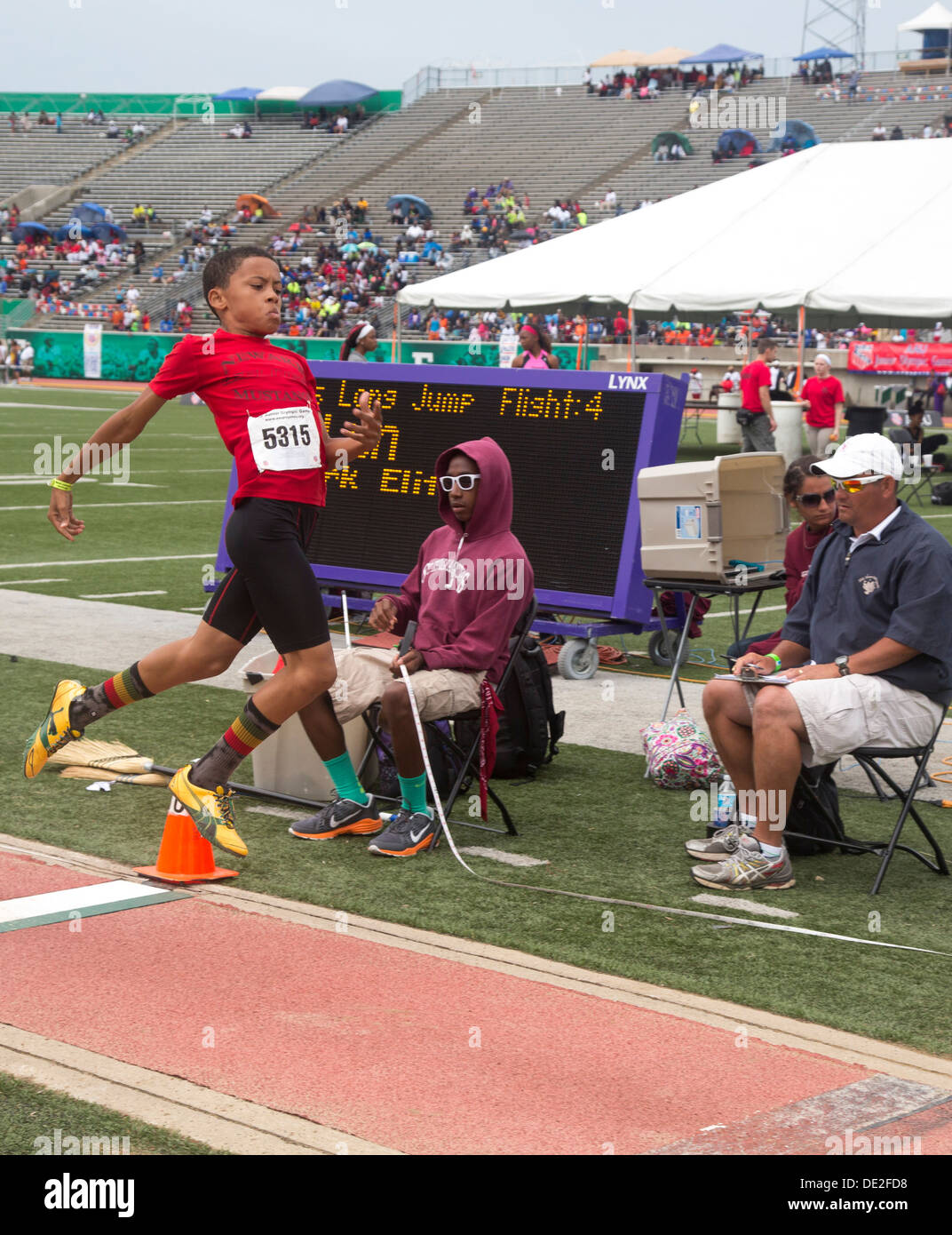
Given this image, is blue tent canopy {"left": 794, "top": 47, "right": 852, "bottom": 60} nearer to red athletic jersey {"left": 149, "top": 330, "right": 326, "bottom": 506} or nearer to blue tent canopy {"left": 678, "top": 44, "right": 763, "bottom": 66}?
blue tent canopy {"left": 678, "top": 44, "right": 763, "bottom": 66}

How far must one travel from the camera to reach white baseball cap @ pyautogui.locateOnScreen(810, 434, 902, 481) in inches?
223

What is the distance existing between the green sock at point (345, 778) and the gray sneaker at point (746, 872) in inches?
53.6

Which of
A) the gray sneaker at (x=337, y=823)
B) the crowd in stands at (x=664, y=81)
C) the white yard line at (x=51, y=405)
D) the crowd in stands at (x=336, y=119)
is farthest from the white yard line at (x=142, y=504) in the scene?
the crowd in stands at (x=336, y=119)

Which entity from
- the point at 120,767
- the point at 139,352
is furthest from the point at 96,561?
the point at 139,352

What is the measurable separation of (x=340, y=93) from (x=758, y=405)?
52859 millimetres

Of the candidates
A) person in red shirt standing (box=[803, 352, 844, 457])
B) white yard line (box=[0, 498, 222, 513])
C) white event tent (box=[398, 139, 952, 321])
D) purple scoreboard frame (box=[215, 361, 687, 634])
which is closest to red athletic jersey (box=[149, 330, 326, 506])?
purple scoreboard frame (box=[215, 361, 687, 634])

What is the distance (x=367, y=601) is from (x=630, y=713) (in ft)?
8.83

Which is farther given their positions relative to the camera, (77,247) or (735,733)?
(77,247)

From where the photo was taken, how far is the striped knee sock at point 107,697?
5.57m

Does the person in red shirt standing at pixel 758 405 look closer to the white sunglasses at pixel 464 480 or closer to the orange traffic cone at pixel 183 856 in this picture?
the white sunglasses at pixel 464 480

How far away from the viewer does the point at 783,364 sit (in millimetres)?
39406
